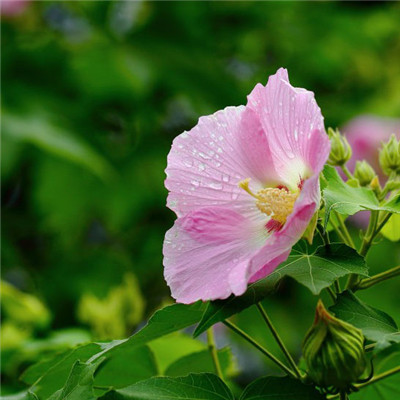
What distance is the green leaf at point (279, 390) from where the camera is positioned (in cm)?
53

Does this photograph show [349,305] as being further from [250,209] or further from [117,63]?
[117,63]

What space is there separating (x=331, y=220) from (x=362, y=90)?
200 centimetres

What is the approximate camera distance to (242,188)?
0.61 meters

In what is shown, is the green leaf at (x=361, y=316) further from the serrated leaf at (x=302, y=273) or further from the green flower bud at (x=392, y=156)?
the green flower bud at (x=392, y=156)

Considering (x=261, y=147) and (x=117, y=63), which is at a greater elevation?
(x=261, y=147)

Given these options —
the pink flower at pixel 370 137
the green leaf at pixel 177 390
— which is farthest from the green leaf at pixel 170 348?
the pink flower at pixel 370 137

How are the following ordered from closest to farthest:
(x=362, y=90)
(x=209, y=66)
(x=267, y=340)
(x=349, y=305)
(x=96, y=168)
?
(x=349, y=305) → (x=96, y=168) → (x=267, y=340) → (x=209, y=66) → (x=362, y=90)

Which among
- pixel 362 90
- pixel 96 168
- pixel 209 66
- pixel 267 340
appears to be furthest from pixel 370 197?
pixel 362 90

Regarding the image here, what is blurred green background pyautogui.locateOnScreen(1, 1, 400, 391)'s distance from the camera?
1946 millimetres

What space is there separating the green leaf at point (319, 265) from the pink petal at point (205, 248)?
0.09 ft

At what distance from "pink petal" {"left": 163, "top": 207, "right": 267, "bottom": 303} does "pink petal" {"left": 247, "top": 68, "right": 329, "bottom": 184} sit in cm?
6

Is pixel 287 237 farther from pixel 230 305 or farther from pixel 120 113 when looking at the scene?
pixel 120 113

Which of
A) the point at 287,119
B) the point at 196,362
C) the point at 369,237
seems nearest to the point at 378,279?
the point at 369,237

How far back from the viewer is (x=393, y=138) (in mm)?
664
